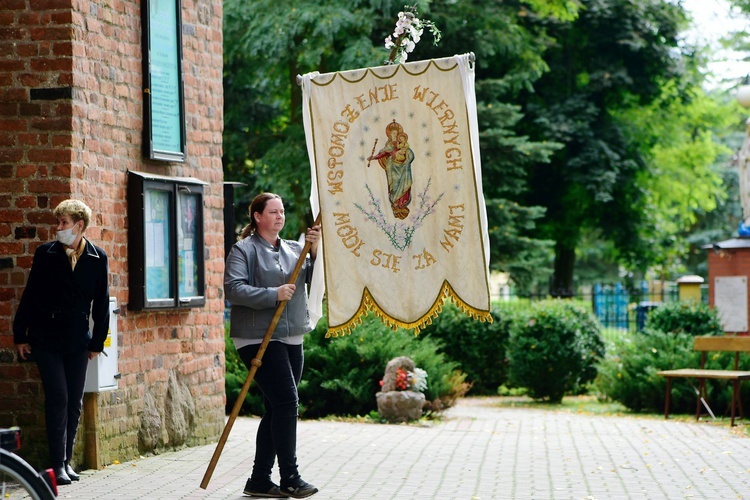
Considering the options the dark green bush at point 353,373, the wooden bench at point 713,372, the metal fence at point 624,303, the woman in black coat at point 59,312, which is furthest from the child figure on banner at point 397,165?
the metal fence at point 624,303

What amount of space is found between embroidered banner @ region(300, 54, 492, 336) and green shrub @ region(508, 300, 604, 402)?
31.8 ft

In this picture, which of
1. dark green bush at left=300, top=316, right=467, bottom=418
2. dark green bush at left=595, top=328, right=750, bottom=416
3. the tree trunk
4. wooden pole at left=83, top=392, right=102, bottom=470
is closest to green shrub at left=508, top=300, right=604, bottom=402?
dark green bush at left=595, top=328, right=750, bottom=416

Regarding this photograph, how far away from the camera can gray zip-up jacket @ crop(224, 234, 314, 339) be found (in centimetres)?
742

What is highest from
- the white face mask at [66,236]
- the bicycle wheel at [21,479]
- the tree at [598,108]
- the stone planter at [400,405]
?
the tree at [598,108]

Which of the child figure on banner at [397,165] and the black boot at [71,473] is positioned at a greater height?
the child figure on banner at [397,165]

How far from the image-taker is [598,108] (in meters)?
28.7

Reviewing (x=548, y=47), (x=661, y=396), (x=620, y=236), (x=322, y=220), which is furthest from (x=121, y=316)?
(x=620, y=236)

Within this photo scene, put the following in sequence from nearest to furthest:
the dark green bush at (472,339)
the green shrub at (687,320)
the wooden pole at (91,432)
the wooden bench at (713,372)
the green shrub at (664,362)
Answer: the wooden pole at (91,432)
the wooden bench at (713,372)
the green shrub at (664,362)
the green shrub at (687,320)
the dark green bush at (472,339)

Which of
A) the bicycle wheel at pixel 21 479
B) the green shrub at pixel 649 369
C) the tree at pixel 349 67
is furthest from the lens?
the tree at pixel 349 67

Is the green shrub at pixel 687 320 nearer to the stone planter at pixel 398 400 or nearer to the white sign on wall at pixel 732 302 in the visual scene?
the white sign on wall at pixel 732 302

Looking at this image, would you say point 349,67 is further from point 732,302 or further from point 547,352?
point 732,302

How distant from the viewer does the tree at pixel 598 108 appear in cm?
2791

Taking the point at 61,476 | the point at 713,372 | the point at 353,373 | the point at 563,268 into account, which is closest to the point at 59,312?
the point at 61,476

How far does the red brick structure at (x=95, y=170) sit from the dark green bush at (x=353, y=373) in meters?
3.78
